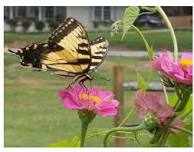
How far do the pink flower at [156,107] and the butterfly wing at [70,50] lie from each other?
0.04m

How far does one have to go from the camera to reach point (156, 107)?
37 cm

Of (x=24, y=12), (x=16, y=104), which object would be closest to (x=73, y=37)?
(x=16, y=104)

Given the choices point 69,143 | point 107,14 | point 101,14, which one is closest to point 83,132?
point 69,143

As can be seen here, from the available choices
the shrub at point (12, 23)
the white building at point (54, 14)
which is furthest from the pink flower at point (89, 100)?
the white building at point (54, 14)

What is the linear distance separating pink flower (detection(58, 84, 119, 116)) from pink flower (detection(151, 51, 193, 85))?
1.6 inches

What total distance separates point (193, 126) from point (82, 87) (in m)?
0.07

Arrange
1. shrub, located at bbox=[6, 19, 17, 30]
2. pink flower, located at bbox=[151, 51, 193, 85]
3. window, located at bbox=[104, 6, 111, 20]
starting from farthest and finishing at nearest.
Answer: window, located at bbox=[104, 6, 111, 20], shrub, located at bbox=[6, 19, 17, 30], pink flower, located at bbox=[151, 51, 193, 85]

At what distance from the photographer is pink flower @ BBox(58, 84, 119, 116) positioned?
0.38m

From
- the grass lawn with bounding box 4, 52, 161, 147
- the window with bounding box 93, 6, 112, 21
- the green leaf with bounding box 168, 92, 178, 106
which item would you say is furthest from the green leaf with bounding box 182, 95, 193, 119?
the window with bounding box 93, 6, 112, 21

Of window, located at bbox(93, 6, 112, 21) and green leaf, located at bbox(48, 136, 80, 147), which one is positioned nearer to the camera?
green leaf, located at bbox(48, 136, 80, 147)

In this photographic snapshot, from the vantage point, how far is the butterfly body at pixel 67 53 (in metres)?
0.38

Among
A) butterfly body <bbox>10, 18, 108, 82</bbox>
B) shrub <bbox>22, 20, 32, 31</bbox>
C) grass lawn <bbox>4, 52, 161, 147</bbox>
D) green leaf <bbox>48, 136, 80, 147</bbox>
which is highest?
butterfly body <bbox>10, 18, 108, 82</bbox>

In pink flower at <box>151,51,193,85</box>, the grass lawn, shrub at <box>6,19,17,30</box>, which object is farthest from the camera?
shrub at <box>6,19,17,30</box>

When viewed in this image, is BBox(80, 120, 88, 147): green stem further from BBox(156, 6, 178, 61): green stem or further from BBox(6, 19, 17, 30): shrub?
BBox(6, 19, 17, 30): shrub
